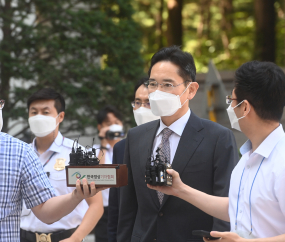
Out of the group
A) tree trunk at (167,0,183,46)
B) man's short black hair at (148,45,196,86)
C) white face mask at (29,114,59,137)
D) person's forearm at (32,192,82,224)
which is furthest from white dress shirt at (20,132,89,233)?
tree trunk at (167,0,183,46)

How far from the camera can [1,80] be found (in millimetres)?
7680

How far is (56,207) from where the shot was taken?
8.32ft

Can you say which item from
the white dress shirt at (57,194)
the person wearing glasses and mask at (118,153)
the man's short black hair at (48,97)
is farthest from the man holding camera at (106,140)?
the person wearing glasses and mask at (118,153)

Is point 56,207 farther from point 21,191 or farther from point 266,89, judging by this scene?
point 266,89

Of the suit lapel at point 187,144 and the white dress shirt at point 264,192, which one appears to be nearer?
the white dress shirt at point 264,192

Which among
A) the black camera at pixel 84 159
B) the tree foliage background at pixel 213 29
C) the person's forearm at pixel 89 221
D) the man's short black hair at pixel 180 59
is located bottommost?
the person's forearm at pixel 89 221

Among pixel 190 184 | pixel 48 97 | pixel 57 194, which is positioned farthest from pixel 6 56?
pixel 190 184

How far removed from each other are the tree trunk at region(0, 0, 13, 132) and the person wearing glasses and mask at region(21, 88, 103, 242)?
354 cm

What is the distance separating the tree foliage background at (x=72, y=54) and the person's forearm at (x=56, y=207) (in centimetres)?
525

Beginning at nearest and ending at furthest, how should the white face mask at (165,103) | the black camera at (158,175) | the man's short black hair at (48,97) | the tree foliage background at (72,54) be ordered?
the black camera at (158,175), the white face mask at (165,103), the man's short black hair at (48,97), the tree foliage background at (72,54)

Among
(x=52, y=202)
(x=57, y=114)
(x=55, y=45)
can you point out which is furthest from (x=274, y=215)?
(x=55, y=45)

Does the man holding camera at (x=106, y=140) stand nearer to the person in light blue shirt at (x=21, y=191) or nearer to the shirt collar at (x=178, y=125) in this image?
the shirt collar at (x=178, y=125)

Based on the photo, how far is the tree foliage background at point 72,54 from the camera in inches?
305

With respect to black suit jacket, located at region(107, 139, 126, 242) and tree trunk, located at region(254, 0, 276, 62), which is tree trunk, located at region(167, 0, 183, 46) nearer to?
tree trunk, located at region(254, 0, 276, 62)
